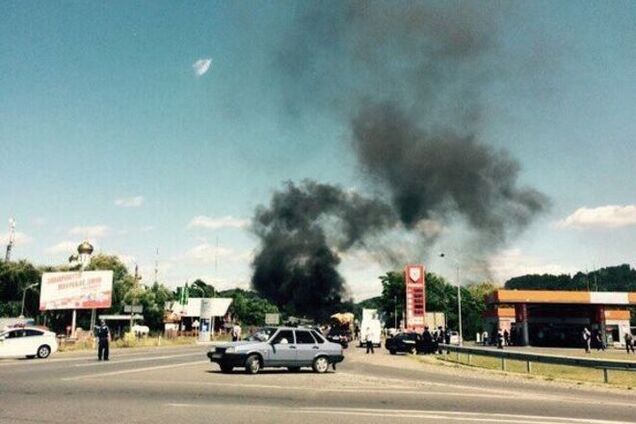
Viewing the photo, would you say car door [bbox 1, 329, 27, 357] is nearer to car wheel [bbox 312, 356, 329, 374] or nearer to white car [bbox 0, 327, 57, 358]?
white car [bbox 0, 327, 57, 358]

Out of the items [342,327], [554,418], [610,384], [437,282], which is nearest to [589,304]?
[342,327]

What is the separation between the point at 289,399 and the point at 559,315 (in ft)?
181

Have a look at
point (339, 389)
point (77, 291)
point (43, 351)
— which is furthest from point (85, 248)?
point (339, 389)

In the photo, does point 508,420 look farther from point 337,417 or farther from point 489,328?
point 489,328

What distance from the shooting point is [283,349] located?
19891 millimetres

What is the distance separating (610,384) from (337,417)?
13.3 meters

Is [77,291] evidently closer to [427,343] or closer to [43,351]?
[43,351]

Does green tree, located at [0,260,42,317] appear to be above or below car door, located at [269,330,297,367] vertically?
above

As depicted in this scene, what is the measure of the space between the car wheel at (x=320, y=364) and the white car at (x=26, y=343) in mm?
16517

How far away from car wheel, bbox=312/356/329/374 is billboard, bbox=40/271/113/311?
37.9 meters

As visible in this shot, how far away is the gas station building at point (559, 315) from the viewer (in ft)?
186

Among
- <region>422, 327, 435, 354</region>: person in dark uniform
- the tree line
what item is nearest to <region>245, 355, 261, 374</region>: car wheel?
<region>422, 327, 435, 354</region>: person in dark uniform

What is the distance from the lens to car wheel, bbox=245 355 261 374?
19297 mm

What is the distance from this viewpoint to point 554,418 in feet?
32.7
